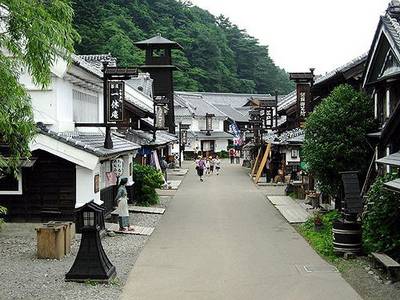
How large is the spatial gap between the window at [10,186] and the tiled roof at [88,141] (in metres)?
2.01

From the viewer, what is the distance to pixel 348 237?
14414mm

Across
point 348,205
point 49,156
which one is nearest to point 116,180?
point 49,156

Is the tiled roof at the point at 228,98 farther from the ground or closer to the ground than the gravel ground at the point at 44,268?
farther from the ground

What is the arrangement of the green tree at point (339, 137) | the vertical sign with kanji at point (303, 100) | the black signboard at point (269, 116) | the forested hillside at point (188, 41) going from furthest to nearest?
1. the forested hillside at point (188, 41)
2. the black signboard at point (269, 116)
3. the vertical sign with kanji at point (303, 100)
4. the green tree at point (339, 137)

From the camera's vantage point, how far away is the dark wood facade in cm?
1841

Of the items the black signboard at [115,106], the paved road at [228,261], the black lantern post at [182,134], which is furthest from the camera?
the black lantern post at [182,134]

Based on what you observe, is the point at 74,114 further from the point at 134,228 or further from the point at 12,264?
the point at 12,264

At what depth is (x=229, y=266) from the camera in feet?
44.3

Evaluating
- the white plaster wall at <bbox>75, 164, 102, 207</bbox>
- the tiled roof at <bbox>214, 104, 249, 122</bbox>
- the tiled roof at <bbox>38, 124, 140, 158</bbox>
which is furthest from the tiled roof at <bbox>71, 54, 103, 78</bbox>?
the tiled roof at <bbox>214, 104, 249, 122</bbox>

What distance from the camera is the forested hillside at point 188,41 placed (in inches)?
2653

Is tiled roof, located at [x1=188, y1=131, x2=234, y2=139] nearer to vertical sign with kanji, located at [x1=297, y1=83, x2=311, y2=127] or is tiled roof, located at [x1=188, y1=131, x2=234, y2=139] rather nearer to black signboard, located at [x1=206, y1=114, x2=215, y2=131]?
black signboard, located at [x1=206, y1=114, x2=215, y2=131]

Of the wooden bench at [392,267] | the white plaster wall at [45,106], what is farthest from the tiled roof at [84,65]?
the wooden bench at [392,267]

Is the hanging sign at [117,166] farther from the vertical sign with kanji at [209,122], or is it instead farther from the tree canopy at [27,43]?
the vertical sign with kanji at [209,122]

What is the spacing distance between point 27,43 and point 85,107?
14.9 meters
